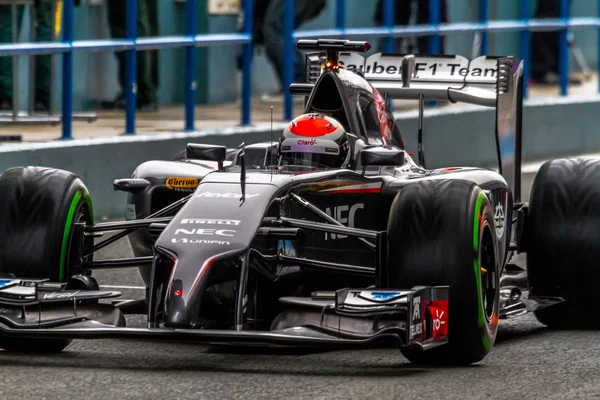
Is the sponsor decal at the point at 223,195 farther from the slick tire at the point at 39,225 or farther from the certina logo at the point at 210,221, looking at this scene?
the slick tire at the point at 39,225

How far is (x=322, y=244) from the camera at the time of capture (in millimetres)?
8797

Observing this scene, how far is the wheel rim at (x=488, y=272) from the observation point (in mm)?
8312

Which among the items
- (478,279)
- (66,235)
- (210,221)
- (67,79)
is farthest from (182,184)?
(67,79)

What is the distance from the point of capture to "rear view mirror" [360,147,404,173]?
28.2 ft

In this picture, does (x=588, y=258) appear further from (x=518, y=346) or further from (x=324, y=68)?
(x=324, y=68)

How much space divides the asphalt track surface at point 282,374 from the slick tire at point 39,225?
0.45m

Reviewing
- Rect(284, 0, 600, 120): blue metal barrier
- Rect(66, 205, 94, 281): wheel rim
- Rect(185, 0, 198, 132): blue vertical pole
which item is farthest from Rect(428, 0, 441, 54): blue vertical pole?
Rect(66, 205, 94, 281): wheel rim

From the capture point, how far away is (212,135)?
15820 millimetres

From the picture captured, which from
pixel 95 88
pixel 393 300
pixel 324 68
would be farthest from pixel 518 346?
pixel 95 88

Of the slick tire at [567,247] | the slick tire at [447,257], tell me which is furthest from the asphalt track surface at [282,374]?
the slick tire at [567,247]

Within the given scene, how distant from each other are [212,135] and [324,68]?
19.9 feet

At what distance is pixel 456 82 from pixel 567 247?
2.17 m

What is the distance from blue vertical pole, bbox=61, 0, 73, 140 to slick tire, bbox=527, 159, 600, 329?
5978 mm

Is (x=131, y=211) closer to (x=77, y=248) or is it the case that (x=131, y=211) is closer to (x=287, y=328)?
(x=77, y=248)
